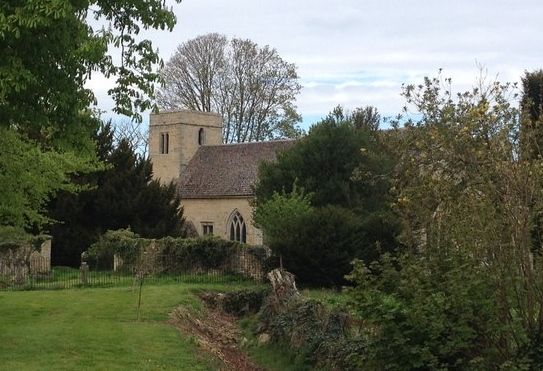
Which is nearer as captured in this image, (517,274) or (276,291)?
(517,274)

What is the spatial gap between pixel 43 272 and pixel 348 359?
17.9 metres

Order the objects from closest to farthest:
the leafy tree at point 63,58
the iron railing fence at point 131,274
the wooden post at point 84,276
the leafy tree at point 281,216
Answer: the leafy tree at point 63,58, the wooden post at point 84,276, the iron railing fence at point 131,274, the leafy tree at point 281,216

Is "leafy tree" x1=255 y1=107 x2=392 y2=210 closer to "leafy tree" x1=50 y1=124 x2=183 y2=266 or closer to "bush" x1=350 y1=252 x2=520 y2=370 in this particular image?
"leafy tree" x1=50 y1=124 x2=183 y2=266

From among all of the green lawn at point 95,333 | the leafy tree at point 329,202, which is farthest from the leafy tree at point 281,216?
the green lawn at point 95,333

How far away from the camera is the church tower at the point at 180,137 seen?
181 feet

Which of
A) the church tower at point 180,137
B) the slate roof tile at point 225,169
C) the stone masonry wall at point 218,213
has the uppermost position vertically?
the church tower at point 180,137

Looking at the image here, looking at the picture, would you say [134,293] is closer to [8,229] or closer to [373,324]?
[8,229]

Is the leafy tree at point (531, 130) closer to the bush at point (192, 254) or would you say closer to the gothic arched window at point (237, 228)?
the bush at point (192, 254)

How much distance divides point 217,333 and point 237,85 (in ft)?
137

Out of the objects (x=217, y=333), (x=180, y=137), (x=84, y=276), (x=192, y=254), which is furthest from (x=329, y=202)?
(x=180, y=137)

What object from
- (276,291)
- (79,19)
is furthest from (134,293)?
(79,19)

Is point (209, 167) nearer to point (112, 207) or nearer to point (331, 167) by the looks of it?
point (112, 207)

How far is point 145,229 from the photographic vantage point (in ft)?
126

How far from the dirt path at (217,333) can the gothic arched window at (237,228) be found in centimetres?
2979
